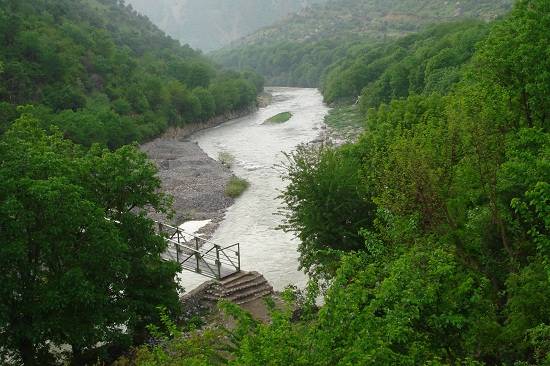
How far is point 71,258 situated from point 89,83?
71.1 meters

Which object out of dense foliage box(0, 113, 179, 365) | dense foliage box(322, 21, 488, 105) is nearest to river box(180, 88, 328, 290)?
dense foliage box(322, 21, 488, 105)

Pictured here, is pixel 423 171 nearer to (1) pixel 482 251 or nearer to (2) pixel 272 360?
(1) pixel 482 251

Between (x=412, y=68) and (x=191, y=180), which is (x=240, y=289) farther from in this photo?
(x=412, y=68)

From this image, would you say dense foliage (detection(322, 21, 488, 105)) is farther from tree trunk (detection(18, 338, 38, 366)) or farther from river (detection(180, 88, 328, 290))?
tree trunk (detection(18, 338, 38, 366))

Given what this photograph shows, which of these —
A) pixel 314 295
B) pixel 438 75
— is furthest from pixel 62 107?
pixel 314 295

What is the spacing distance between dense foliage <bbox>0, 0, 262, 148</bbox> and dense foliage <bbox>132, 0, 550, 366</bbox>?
116 feet

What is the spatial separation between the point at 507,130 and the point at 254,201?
1197 inches

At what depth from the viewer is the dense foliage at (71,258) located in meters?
19.1

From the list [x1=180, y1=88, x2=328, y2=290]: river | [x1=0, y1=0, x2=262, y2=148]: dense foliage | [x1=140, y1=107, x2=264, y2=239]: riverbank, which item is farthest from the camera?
[x1=0, y1=0, x2=262, y2=148]: dense foliage

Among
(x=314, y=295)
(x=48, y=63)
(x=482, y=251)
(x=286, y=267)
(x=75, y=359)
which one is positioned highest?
(x=48, y=63)

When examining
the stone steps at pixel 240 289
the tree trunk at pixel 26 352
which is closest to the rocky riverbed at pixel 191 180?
the stone steps at pixel 240 289

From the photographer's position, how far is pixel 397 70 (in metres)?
94.2

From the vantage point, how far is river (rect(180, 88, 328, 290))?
36469 millimetres

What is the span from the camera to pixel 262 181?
58.6 metres
